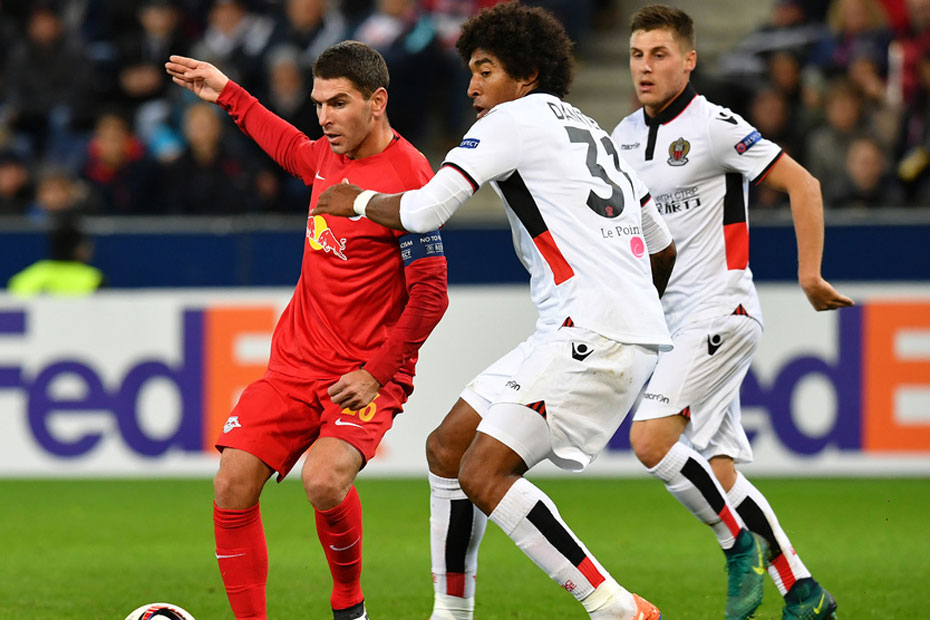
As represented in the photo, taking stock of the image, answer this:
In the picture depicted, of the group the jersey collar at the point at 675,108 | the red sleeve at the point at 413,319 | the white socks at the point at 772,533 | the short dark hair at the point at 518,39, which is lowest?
the white socks at the point at 772,533

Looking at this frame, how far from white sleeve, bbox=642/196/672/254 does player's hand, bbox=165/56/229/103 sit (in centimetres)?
176

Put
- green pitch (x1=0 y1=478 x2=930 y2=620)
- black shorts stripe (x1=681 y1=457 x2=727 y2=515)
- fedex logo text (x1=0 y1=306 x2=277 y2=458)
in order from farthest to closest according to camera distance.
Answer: fedex logo text (x1=0 y1=306 x2=277 y2=458)
green pitch (x1=0 y1=478 x2=930 y2=620)
black shorts stripe (x1=681 y1=457 x2=727 y2=515)

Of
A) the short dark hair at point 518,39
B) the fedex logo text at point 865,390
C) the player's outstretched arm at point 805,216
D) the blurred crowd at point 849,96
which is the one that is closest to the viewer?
the short dark hair at point 518,39

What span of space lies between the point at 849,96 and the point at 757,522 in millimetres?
7147

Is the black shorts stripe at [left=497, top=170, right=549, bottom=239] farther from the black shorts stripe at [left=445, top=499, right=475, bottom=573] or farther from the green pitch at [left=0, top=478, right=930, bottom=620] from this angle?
the green pitch at [left=0, top=478, right=930, bottom=620]

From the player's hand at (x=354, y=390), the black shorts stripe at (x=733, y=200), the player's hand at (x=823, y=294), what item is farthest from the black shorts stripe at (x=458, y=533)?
the black shorts stripe at (x=733, y=200)

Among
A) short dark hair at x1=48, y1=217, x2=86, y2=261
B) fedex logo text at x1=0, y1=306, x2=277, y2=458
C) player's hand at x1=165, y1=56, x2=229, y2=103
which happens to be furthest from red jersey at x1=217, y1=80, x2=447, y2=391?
short dark hair at x1=48, y1=217, x2=86, y2=261

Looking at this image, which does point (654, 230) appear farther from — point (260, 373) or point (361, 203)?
point (260, 373)

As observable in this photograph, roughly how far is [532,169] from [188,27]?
10.9 metres

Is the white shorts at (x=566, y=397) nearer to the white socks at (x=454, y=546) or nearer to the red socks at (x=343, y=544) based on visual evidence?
the white socks at (x=454, y=546)

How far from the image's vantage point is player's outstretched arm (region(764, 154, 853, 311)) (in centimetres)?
539

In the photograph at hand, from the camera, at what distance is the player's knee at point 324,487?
493cm

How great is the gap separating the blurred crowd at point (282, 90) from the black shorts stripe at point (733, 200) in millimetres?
6088

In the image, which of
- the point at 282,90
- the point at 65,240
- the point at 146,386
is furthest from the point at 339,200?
the point at 282,90
